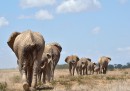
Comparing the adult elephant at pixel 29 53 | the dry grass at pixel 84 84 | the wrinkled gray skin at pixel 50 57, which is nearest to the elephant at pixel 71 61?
the wrinkled gray skin at pixel 50 57

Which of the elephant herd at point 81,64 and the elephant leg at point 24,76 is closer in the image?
the elephant leg at point 24,76

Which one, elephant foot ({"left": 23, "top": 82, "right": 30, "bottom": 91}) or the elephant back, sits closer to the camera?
elephant foot ({"left": 23, "top": 82, "right": 30, "bottom": 91})

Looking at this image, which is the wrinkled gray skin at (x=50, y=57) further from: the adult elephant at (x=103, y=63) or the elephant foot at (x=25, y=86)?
the adult elephant at (x=103, y=63)

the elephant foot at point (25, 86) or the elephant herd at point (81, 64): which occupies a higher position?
the elephant herd at point (81, 64)

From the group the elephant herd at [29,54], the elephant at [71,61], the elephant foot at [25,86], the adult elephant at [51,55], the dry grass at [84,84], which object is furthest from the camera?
the elephant at [71,61]

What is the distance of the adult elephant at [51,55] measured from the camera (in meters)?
24.8

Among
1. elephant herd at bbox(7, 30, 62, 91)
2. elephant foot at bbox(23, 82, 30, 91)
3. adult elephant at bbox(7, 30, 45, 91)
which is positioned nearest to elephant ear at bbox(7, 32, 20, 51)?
elephant herd at bbox(7, 30, 62, 91)

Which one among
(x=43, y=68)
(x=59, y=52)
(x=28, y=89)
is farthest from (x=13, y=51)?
(x=59, y=52)

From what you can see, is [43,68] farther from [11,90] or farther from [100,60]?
[100,60]

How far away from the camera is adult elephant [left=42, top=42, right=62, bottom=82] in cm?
2476

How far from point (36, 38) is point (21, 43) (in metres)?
0.62

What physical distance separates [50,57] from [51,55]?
1223mm

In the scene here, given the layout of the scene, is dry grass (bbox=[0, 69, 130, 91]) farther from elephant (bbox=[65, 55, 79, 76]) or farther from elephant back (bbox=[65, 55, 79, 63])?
elephant back (bbox=[65, 55, 79, 63])

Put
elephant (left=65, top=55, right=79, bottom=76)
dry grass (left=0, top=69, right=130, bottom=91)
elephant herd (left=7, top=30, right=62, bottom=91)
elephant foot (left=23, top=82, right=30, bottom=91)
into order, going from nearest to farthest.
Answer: elephant foot (left=23, top=82, right=30, bottom=91) < elephant herd (left=7, top=30, right=62, bottom=91) < dry grass (left=0, top=69, right=130, bottom=91) < elephant (left=65, top=55, right=79, bottom=76)
